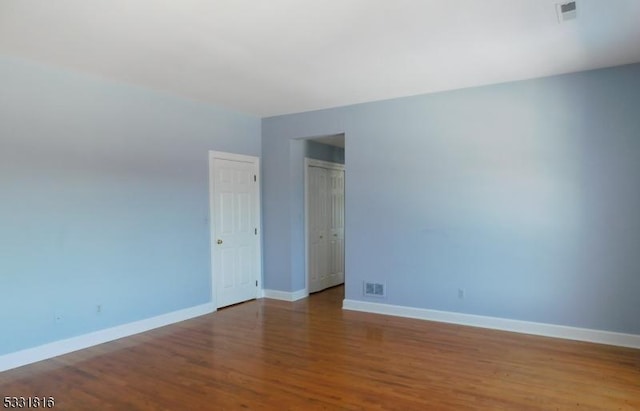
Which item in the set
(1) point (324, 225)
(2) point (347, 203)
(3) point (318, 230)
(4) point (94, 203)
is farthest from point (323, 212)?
(4) point (94, 203)

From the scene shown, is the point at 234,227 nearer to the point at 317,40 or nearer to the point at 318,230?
the point at 318,230

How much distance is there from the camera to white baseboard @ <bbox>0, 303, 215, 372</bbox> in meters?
3.46

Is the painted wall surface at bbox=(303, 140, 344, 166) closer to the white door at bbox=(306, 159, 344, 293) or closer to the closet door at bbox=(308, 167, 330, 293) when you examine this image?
the white door at bbox=(306, 159, 344, 293)

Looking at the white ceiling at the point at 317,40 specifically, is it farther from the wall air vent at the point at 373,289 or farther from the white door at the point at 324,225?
the wall air vent at the point at 373,289

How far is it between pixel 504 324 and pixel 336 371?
7.15ft

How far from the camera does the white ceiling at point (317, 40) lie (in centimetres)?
267

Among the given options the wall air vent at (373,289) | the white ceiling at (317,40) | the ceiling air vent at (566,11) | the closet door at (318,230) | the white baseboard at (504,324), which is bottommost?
the white baseboard at (504,324)

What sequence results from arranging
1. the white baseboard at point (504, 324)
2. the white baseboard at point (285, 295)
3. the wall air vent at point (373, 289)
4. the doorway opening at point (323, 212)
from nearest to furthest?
the white baseboard at point (504, 324), the wall air vent at point (373, 289), the white baseboard at point (285, 295), the doorway opening at point (323, 212)

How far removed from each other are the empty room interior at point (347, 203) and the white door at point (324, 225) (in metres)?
0.80

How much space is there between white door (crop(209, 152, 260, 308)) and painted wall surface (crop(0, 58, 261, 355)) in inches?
7.7

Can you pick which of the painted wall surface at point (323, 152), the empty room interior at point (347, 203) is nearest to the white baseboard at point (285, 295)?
the empty room interior at point (347, 203)

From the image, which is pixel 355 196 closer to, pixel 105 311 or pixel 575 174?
pixel 575 174

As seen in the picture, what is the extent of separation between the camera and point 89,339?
396 centimetres

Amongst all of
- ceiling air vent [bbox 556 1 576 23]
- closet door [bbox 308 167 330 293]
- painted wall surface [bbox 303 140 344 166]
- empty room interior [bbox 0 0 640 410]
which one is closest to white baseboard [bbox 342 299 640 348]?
empty room interior [bbox 0 0 640 410]
